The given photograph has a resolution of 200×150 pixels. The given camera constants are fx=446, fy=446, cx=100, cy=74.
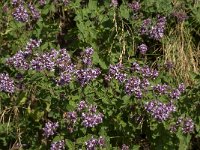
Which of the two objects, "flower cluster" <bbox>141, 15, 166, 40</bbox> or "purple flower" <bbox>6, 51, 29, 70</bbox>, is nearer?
"purple flower" <bbox>6, 51, 29, 70</bbox>

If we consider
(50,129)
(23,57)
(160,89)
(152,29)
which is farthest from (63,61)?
(152,29)

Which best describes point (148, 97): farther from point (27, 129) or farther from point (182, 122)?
point (27, 129)

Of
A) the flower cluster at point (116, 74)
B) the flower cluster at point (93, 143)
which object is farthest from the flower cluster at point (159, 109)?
the flower cluster at point (93, 143)

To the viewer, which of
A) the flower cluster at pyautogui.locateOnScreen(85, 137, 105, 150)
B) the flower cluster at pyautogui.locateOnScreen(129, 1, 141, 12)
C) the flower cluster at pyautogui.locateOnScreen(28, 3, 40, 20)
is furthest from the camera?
the flower cluster at pyautogui.locateOnScreen(129, 1, 141, 12)

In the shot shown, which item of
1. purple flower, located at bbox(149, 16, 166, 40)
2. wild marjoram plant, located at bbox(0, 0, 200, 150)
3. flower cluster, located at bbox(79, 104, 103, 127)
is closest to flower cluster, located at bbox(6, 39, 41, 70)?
wild marjoram plant, located at bbox(0, 0, 200, 150)

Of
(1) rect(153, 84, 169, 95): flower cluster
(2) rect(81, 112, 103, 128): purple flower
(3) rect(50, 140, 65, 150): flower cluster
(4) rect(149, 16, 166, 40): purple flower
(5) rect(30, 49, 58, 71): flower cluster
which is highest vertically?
(4) rect(149, 16, 166, 40): purple flower

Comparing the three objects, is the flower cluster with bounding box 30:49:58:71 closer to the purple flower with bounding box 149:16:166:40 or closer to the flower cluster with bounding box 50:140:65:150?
the flower cluster with bounding box 50:140:65:150

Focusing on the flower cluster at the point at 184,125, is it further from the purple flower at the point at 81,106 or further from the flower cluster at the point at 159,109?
the purple flower at the point at 81,106
